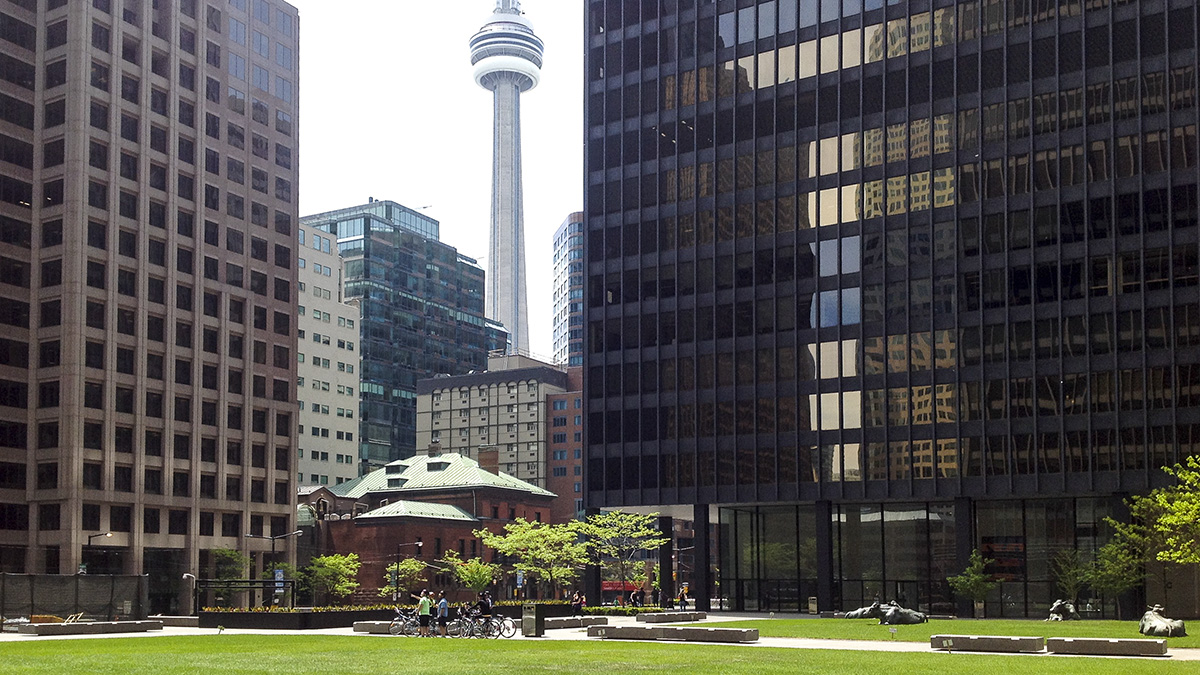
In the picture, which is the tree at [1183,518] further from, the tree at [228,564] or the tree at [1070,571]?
the tree at [228,564]

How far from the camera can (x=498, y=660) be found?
38188 mm

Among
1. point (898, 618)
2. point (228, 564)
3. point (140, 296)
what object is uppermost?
point (140, 296)

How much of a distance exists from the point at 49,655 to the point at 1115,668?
3102 cm

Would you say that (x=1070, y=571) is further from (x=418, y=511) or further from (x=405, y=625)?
(x=418, y=511)

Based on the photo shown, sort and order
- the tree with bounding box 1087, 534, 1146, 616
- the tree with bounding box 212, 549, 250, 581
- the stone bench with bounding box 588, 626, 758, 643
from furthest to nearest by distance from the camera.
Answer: the tree with bounding box 212, 549, 250, 581, the tree with bounding box 1087, 534, 1146, 616, the stone bench with bounding box 588, 626, 758, 643

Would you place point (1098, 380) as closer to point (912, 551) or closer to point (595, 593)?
point (912, 551)

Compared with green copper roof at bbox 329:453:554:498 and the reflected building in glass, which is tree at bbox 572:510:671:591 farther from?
green copper roof at bbox 329:453:554:498

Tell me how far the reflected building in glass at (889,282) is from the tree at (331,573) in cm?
3712

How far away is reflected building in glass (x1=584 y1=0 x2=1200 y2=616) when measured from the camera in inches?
3177

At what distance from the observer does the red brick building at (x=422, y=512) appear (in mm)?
139125

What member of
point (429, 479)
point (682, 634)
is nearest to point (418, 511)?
point (429, 479)

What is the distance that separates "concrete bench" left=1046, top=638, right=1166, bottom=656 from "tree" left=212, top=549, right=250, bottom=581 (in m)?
91.0

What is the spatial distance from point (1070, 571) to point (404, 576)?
71.7 m

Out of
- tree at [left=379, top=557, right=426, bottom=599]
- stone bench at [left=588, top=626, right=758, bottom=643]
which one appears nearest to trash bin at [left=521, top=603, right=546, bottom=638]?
stone bench at [left=588, top=626, right=758, bottom=643]
